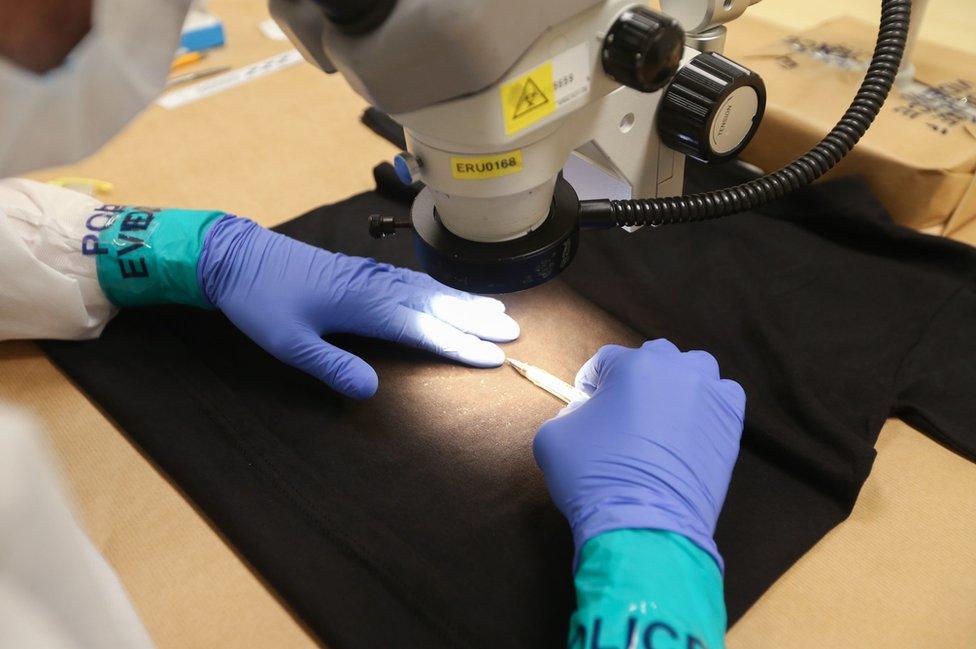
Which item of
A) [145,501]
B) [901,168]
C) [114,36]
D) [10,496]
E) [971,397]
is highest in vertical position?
[114,36]

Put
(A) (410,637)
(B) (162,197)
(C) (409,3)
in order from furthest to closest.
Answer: (B) (162,197)
(A) (410,637)
(C) (409,3)

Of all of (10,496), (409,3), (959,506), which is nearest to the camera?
(10,496)

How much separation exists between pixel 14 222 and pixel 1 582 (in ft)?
2.75

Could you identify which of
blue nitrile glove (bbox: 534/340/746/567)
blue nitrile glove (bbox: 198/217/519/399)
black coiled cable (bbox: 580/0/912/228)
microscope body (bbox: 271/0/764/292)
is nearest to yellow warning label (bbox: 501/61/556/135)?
microscope body (bbox: 271/0/764/292)

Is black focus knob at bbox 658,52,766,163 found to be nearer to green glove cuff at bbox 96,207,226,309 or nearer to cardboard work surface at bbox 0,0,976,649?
cardboard work surface at bbox 0,0,976,649

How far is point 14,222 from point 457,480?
0.73m

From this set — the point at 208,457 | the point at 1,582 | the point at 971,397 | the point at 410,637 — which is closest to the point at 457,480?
the point at 410,637

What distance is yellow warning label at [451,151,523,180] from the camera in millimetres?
607

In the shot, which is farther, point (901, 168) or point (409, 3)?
point (901, 168)

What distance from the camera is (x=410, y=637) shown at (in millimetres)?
738

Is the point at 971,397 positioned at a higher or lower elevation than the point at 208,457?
higher

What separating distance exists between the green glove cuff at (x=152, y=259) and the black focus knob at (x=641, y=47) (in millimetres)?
700

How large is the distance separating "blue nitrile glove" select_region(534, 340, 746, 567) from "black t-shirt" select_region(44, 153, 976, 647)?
69 millimetres

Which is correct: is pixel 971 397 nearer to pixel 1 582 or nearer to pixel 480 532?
pixel 480 532
